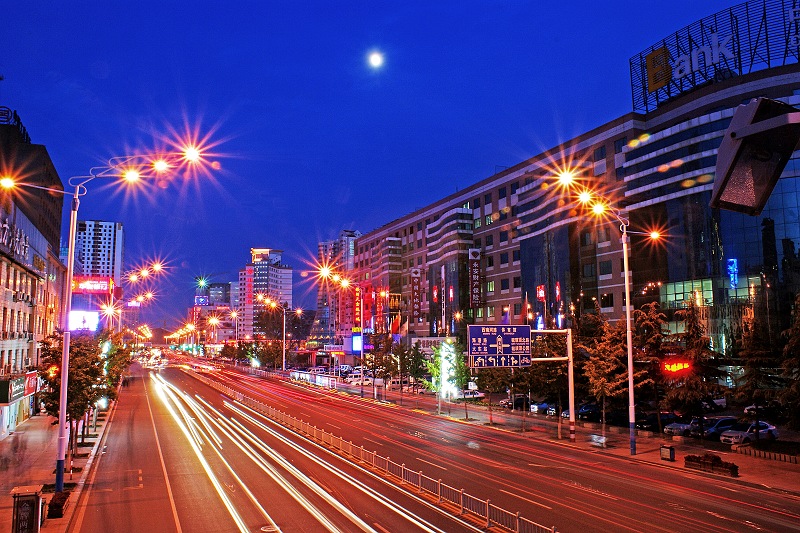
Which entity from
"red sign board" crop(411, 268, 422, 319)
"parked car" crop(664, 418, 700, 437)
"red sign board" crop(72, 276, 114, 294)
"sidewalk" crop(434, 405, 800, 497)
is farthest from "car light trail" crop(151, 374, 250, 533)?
"red sign board" crop(411, 268, 422, 319)

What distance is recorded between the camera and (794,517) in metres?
20.1

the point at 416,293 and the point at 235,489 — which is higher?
the point at 416,293

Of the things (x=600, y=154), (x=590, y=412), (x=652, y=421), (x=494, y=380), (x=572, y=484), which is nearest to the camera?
(x=572, y=484)

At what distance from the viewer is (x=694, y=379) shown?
1420 inches

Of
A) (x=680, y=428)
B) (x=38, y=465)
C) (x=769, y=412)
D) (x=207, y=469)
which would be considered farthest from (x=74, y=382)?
(x=680, y=428)

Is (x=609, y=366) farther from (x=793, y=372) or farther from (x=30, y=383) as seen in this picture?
(x=30, y=383)

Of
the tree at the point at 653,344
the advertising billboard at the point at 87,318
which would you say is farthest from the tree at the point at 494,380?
the advertising billboard at the point at 87,318

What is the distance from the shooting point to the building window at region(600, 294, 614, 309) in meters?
66.0

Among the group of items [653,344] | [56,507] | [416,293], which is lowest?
[56,507]

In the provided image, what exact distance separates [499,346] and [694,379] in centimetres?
1196

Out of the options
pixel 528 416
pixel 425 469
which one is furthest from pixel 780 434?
pixel 425 469

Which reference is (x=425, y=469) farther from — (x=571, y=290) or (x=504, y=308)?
(x=504, y=308)

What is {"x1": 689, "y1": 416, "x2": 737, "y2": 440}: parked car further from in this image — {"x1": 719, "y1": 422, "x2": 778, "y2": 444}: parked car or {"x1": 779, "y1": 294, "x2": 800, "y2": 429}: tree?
{"x1": 779, "y1": 294, "x2": 800, "y2": 429}: tree

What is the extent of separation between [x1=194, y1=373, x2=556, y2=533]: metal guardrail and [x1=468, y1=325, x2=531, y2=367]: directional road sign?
29.8ft
